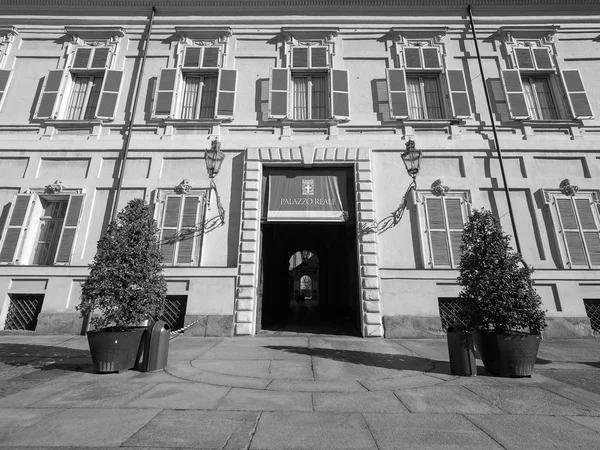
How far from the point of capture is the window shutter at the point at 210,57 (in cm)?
993

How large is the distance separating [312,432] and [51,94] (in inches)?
472

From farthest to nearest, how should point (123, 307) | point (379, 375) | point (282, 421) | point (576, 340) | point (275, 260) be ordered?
point (275, 260)
point (576, 340)
point (123, 307)
point (379, 375)
point (282, 421)

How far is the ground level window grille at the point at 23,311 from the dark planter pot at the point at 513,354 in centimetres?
1011

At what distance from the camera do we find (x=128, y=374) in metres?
4.29

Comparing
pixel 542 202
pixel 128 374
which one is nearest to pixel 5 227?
pixel 128 374

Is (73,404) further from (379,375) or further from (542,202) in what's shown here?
(542,202)

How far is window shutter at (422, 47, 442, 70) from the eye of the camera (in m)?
9.81

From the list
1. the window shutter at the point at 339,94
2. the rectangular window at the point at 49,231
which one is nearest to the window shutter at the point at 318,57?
the window shutter at the point at 339,94

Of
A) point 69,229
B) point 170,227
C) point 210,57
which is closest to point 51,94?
point 69,229

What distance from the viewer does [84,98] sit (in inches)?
389

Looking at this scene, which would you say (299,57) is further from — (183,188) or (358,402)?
(358,402)

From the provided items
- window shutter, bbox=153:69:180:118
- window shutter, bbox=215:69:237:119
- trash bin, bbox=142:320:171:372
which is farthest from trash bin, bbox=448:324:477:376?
window shutter, bbox=153:69:180:118

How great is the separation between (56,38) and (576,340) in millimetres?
17599

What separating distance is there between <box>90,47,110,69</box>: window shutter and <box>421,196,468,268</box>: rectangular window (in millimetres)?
10910
